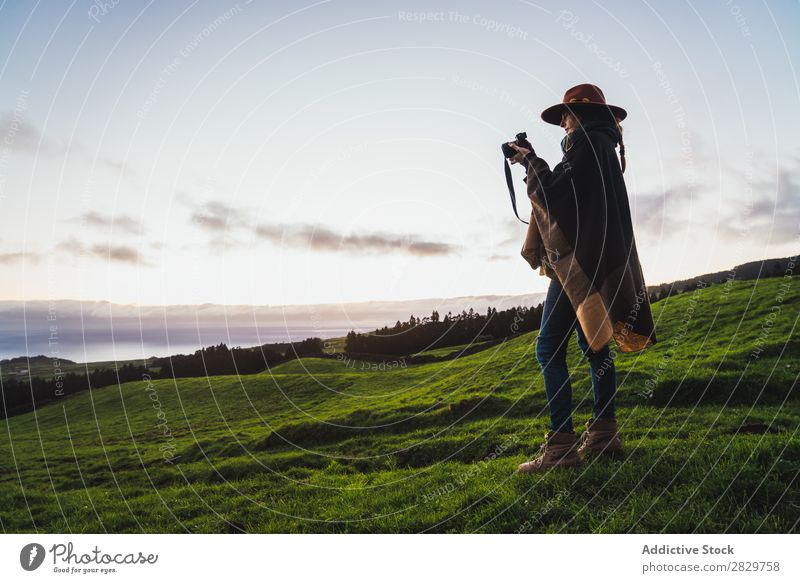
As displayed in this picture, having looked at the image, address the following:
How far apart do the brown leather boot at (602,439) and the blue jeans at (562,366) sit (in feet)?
0.29

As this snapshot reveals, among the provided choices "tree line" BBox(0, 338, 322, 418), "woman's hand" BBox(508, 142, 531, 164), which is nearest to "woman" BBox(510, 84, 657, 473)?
"woman's hand" BBox(508, 142, 531, 164)

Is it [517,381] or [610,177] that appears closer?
[610,177]

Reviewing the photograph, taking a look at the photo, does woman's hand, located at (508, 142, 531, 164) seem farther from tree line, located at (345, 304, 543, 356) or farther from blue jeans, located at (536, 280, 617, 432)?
tree line, located at (345, 304, 543, 356)

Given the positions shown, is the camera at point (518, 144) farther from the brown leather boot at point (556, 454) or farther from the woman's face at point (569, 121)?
the brown leather boot at point (556, 454)

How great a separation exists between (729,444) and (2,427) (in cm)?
4094

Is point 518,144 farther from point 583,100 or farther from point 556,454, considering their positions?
point 556,454

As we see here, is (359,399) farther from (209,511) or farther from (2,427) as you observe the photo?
(2,427)

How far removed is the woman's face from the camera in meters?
5.61

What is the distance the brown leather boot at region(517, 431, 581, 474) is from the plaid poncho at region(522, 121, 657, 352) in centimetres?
108

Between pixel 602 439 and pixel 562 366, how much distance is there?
91 centimetres

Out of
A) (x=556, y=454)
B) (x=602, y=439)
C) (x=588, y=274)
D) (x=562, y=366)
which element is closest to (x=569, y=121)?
(x=588, y=274)

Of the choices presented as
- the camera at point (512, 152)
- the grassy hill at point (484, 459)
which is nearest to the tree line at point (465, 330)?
the grassy hill at point (484, 459)

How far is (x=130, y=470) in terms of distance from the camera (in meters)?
16.7
